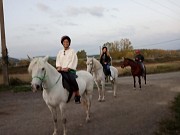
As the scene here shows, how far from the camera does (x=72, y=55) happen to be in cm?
726

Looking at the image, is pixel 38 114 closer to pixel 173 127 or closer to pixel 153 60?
pixel 173 127

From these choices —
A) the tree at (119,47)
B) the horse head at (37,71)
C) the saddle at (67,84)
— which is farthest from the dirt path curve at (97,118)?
the tree at (119,47)

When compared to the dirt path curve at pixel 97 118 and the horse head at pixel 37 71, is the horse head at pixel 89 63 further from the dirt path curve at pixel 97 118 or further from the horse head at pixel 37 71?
the horse head at pixel 37 71

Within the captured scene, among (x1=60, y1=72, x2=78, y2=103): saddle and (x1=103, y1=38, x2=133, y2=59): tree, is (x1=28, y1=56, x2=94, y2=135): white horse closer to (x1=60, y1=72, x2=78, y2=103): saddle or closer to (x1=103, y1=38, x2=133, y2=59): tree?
(x1=60, y1=72, x2=78, y2=103): saddle

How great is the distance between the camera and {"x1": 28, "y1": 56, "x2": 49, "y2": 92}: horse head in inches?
226

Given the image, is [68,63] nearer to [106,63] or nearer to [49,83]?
[49,83]

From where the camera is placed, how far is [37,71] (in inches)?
232

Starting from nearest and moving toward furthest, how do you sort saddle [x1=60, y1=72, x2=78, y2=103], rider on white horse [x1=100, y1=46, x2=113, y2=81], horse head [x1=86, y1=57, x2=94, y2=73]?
saddle [x1=60, y1=72, x2=78, y2=103] < horse head [x1=86, y1=57, x2=94, y2=73] < rider on white horse [x1=100, y1=46, x2=113, y2=81]

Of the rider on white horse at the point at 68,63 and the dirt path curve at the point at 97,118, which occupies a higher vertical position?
the rider on white horse at the point at 68,63

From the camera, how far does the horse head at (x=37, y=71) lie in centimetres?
575

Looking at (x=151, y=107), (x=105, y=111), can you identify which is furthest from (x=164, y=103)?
(x=105, y=111)

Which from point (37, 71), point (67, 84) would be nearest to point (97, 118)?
point (67, 84)

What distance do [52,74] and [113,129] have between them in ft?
6.89

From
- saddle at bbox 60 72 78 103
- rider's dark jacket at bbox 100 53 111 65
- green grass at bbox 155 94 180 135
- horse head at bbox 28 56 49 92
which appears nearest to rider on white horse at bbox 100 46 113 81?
rider's dark jacket at bbox 100 53 111 65
